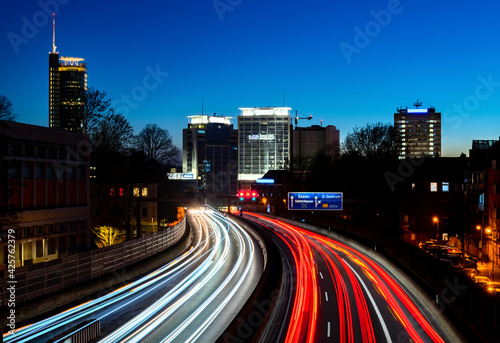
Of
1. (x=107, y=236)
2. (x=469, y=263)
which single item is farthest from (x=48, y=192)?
(x=469, y=263)

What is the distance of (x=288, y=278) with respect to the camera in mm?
30828

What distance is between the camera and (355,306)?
2348cm

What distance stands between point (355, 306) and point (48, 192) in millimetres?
19071

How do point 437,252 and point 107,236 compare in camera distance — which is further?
point 437,252

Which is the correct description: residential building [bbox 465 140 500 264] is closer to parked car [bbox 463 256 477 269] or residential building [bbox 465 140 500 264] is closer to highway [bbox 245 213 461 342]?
parked car [bbox 463 256 477 269]

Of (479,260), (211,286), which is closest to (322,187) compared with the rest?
(479,260)

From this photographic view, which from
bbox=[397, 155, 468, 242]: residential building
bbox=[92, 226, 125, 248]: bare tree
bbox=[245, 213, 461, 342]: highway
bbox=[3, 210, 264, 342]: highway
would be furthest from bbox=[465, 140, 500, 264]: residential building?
bbox=[92, 226, 125, 248]: bare tree

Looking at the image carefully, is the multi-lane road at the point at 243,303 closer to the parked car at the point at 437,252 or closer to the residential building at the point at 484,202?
the parked car at the point at 437,252

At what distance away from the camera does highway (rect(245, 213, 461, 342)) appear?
18938 millimetres

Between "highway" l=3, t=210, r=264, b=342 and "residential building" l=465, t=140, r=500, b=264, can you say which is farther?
"residential building" l=465, t=140, r=500, b=264

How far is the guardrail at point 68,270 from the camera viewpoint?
18.0 metres

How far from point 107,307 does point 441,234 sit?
54.2 m

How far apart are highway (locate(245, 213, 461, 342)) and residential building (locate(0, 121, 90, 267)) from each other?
14607mm

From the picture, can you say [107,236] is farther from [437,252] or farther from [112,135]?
[437,252]
